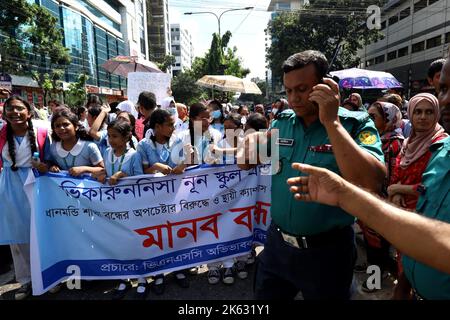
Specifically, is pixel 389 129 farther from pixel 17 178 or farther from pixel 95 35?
pixel 95 35

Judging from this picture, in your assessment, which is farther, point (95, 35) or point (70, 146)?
point (95, 35)

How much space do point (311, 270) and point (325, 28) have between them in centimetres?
3261

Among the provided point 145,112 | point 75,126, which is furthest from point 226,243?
point 145,112

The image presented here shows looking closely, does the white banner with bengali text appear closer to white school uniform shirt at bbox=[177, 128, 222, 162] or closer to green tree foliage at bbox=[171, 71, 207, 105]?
white school uniform shirt at bbox=[177, 128, 222, 162]

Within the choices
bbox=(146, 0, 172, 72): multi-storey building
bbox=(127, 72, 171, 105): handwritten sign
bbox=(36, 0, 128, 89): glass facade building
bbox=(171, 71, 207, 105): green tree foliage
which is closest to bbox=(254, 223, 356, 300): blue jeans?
bbox=(127, 72, 171, 105): handwritten sign

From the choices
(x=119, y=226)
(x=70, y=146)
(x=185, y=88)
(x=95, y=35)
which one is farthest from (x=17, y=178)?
(x=185, y=88)

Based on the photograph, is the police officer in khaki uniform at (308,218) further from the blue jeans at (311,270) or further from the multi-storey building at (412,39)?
the multi-storey building at (412,39)

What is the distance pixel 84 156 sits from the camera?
316 centimetres

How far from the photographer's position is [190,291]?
3.04 metres

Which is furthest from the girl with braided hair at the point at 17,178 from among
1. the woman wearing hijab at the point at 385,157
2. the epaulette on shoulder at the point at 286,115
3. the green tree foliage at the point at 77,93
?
the green tree foliage at the point at 77,93

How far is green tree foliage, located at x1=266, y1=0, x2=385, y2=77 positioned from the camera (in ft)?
96.2

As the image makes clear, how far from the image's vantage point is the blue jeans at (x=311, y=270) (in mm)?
1731

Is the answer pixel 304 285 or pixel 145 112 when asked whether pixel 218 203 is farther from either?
pixel 145 112
